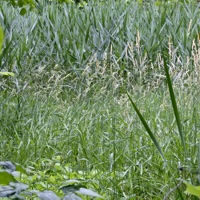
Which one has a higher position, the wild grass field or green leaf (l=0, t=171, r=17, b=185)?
green leaf (l=0, t=171, r=17, b=185)

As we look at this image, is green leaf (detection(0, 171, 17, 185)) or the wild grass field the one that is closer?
green leaf (detection(0, 171, 17, 185))

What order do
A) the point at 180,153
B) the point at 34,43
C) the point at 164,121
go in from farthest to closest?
the point at 34,43
the point at 164,121
the point at 180,153

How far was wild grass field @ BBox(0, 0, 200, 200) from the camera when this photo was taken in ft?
10.7

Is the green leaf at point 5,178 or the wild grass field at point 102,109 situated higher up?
the green leaf at point 5,178

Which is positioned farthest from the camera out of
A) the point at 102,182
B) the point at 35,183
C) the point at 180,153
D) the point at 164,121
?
the point at 164,121

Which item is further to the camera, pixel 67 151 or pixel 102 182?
pixel 67 151

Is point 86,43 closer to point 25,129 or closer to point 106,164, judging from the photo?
point 25,129

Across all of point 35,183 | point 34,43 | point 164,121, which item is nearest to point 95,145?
point 164,121

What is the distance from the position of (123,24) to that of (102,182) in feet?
15.4

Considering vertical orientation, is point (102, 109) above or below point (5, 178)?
below

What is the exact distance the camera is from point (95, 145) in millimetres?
4109

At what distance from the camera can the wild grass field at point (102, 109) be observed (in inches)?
129

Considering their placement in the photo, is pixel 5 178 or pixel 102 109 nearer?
pixel 5 178

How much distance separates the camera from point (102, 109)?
5.05 m
